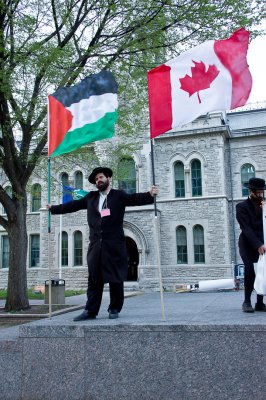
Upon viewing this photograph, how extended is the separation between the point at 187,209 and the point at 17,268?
549 inches

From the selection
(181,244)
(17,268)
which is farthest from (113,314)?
(181,244)

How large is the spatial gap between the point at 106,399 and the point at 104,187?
8.43 ft

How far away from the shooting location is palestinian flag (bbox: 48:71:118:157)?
6.21 metres

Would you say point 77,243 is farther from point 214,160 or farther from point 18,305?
point 18,305

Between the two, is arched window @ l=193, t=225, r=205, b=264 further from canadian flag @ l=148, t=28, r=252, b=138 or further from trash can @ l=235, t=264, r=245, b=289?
canadian flag @ l=148, t=28, r=252, b=138

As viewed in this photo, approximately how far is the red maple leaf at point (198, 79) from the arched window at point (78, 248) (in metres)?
21.5

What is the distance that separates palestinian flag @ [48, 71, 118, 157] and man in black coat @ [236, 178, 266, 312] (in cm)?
217

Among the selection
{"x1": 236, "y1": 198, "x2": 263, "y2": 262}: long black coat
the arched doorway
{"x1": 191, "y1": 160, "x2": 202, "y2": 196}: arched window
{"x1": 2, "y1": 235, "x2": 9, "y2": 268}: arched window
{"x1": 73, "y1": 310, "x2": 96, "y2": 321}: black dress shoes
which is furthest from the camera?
{"x1": 2, "y1": 235, "x2": 9, "y2": 268}: arched window

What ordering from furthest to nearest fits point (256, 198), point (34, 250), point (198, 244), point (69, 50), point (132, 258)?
point (34, 250), point (132, 258), point (198, 244), point (69, 50), point (256, 198)

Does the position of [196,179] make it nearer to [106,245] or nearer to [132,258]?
[132,258]

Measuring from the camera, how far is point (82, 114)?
630 centimetres

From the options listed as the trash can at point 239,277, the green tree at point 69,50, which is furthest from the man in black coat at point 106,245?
the trash can at point 239,277

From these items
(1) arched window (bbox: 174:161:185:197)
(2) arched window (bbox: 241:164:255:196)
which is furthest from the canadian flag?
(2) arched window (bbox: 241:164:255:196)

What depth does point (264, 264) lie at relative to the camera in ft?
18.0
